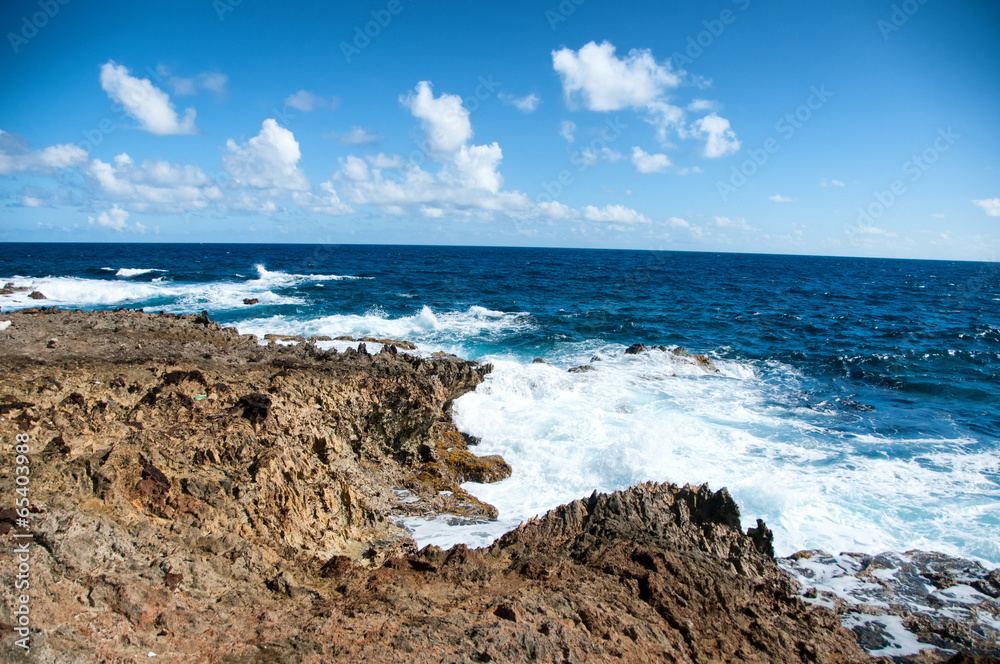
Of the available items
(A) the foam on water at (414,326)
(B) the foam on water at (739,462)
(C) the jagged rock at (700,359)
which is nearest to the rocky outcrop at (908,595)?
(B) the foam on water at (739,462)

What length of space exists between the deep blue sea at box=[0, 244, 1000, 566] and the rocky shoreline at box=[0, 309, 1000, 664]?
6.77 feet

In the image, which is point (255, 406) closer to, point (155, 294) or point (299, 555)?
point (299, 555)

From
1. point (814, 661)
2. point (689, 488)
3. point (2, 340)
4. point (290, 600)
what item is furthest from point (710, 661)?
point (2, 340)

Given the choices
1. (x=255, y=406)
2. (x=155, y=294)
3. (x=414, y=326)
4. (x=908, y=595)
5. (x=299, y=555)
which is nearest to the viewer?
(x=299, y=555)

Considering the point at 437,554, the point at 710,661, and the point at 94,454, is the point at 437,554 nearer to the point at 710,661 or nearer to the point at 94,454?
the point at 710,661

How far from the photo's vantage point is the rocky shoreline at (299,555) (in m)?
4.55

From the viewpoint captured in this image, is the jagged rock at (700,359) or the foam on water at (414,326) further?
the foam on water at (414,326)

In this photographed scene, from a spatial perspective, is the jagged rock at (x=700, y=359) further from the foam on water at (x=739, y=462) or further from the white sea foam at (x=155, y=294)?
the white sea foam at (x=155, y=294)

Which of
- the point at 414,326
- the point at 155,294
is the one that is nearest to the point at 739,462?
the point at 414,326

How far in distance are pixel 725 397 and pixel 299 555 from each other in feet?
52.6

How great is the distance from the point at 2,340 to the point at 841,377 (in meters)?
28.9

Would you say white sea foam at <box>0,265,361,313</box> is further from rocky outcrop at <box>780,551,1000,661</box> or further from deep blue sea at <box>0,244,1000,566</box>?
rocky outcrop at <box>780,551,1000,661</box>

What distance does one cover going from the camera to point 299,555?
20.7 ft

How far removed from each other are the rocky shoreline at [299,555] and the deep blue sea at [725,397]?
2.06 m
